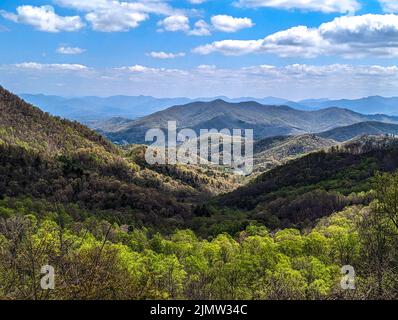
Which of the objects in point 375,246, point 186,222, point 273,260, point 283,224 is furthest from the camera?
point 186,222

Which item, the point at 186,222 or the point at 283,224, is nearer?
the point at 283,224

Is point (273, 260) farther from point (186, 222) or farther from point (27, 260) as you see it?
point (186, 222)

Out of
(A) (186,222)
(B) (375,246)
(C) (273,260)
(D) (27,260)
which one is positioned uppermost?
(D) (27,260)
